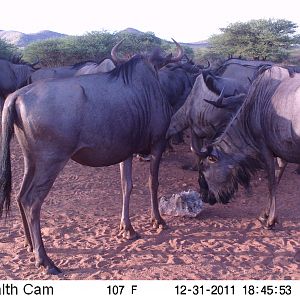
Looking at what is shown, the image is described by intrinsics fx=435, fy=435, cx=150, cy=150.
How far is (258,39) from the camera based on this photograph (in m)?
26.2

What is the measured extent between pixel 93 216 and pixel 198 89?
296cm

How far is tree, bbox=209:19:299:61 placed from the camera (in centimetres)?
2544

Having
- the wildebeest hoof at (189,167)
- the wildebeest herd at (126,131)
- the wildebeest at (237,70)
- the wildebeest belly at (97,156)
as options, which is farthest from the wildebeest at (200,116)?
the wildebeest belly at (97,156)

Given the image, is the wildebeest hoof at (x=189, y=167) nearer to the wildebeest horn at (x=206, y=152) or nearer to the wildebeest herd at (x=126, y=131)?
the wildebeest herd at (x=126, y=131)

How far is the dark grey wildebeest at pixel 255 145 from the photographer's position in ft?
16.8

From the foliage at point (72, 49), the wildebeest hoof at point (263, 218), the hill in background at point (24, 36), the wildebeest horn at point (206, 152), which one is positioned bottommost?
the hill in background at point (24, 36)

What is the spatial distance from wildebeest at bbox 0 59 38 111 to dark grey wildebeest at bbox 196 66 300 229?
7.77 metres

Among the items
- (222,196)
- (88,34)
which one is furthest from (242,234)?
(88,34)

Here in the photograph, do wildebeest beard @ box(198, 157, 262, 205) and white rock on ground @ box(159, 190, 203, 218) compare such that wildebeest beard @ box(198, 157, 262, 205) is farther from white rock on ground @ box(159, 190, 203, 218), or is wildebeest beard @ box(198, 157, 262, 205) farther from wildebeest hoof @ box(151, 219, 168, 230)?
wildebeest hoof @ box(151, 219, 168, 230)

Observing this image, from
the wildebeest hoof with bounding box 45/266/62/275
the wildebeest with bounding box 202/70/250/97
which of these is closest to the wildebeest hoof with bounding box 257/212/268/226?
A: the wildebeest with bounding box 202/70/250/97

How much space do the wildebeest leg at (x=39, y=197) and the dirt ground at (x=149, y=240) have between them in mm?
141

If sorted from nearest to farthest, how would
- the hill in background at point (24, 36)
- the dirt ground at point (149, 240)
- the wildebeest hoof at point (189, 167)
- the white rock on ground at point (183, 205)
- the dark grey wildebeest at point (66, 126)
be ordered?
the dark grey wildebeest at point (66, 126) < the dirt ground at point (149, 240) < the white rock on ground at point (183, 205) < the wildebeest hoof at point (189, 167) < the hill in background at point (24, 36)

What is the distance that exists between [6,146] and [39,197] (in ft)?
1.98

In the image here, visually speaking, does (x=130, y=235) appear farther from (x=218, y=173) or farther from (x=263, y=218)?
(x=263, y=218)
